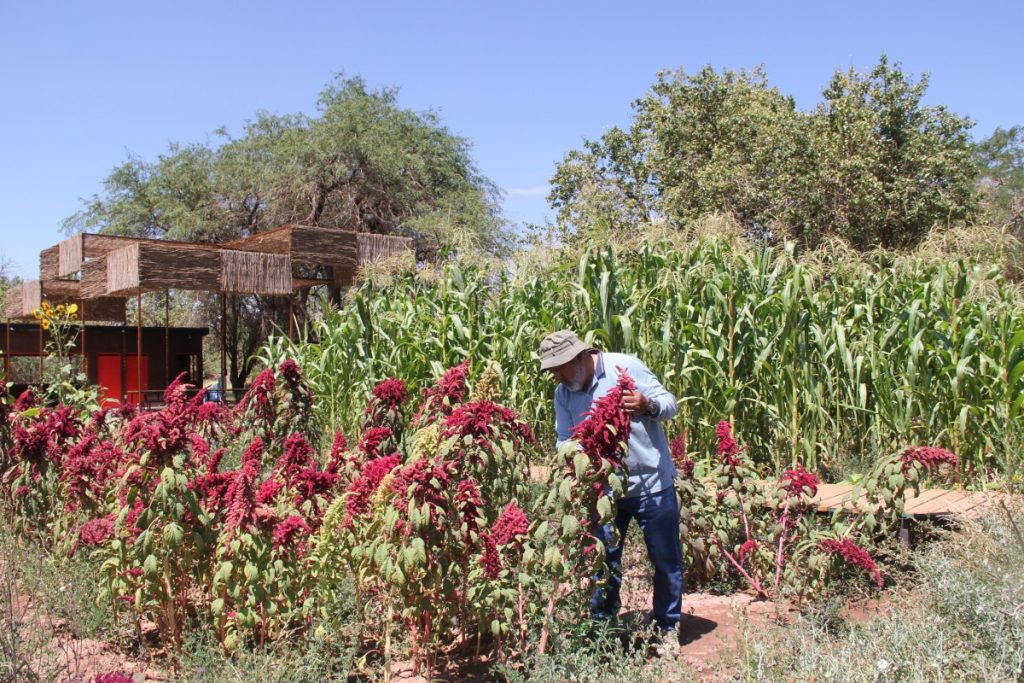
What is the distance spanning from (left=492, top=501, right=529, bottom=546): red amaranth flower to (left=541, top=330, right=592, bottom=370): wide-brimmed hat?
686mm

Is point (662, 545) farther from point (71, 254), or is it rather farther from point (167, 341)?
point (71, 254)

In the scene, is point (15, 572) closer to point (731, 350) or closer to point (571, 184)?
point (731, 350)

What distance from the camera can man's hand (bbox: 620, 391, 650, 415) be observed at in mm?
3178

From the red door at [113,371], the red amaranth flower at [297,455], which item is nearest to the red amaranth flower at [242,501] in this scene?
the red amaranth flower at [297,455]

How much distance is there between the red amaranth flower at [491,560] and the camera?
3137mm

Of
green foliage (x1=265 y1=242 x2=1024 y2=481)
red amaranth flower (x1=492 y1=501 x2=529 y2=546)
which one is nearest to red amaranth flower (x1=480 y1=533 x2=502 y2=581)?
red amaranth flower (x1=492 y1=501 x2=529 y2=546)

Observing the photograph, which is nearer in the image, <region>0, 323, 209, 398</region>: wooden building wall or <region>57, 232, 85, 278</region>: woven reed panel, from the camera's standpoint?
<region>57, 232, 85, 278</region>: woven reed panel

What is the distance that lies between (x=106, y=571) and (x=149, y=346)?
2027 centimetres

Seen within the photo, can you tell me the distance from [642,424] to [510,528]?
0.82 m

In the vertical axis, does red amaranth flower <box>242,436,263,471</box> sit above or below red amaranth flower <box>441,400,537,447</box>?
below

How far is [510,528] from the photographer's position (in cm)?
315

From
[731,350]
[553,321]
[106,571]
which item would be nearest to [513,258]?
[553,321]

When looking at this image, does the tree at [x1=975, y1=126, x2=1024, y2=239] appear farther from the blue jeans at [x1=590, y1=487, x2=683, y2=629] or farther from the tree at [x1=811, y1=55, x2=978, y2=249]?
the blue jeans at [x1=590, y1=487, x2=683, y2=629]

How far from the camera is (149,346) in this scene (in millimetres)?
21953
